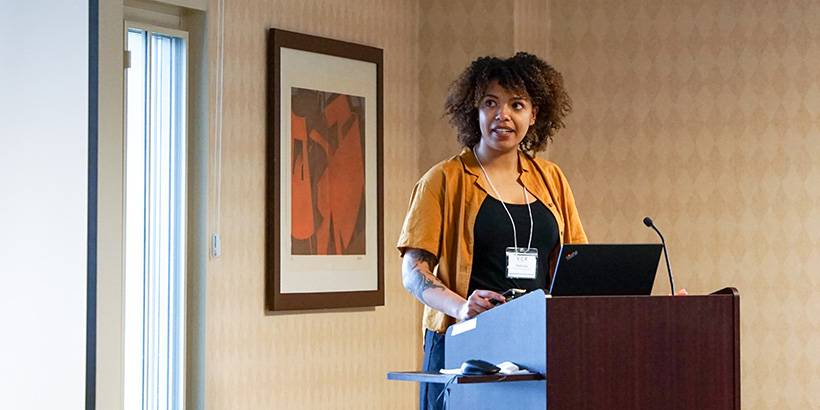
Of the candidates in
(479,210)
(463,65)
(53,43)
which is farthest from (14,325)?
(463,65)

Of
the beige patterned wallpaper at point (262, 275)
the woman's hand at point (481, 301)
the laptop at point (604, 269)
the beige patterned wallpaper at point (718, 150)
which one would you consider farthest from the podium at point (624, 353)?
the beige patterned wallpaper at point (718, 150)

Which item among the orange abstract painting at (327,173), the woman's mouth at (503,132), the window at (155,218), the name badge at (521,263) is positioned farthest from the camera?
the orange abstract painting at (327,173)

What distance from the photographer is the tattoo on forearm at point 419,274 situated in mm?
2416

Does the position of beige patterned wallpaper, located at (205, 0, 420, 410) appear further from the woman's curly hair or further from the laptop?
the laptop

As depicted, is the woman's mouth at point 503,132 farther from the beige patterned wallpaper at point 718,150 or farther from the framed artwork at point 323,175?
the beige patterned wallpaper at point 718,150

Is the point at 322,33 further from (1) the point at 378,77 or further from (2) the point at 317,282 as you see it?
(2) the point at 317,282

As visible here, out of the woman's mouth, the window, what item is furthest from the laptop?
the window

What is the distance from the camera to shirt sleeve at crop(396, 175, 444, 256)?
2.46 m

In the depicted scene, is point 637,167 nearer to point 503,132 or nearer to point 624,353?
point 503,132

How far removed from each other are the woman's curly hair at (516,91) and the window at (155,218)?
1.81 meters

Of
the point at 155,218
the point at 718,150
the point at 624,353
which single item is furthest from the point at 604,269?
the point at 718,150

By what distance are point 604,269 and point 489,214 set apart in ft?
2.30

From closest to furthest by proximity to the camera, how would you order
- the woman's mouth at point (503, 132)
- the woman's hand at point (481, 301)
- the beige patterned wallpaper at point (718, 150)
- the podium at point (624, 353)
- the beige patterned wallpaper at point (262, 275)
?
1. the podium at point (624, 353)
2. the woman's hand at point (481, 301)
3. the woman's mouth at point (503, 132)
4. the beige patterned wallpaper at point (262, 275)
5. the beige patterned wallpaper at point (718, 150)

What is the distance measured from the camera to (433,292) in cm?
238
